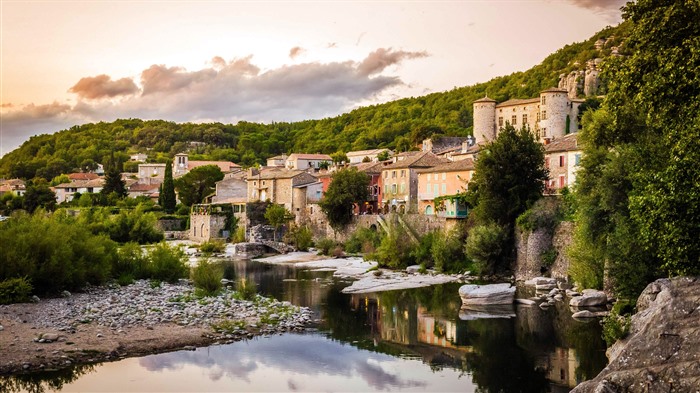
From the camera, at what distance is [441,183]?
164ft

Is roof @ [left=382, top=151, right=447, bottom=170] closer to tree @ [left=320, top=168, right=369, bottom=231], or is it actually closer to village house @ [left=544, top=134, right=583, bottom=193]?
tree @ [left=320, top=168, right=369, bottom=231]

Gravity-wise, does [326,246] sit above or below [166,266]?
below

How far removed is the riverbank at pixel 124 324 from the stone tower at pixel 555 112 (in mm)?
49657

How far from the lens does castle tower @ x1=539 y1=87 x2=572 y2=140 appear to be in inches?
2751

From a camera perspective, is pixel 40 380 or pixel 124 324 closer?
pixel 40 380

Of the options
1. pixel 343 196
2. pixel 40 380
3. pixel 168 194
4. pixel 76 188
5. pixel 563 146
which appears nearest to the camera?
pixel 40 380

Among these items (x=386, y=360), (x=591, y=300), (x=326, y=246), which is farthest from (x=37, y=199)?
(x=386, y=360)

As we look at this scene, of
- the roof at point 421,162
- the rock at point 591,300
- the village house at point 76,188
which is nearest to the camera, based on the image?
the rock at point 591,300

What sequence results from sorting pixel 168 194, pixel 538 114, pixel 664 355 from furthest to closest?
pixel 168 194 < pixel 538 114 < pixel 664 355

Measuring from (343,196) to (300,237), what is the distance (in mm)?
5499

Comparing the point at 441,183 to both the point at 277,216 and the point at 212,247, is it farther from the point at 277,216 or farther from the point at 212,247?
the point at 212,247

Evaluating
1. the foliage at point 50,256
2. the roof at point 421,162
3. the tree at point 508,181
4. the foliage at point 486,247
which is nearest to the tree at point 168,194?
the roof at point 421,162

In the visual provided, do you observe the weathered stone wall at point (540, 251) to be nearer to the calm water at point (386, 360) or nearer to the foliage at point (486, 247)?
the foliage at point (486, 247)

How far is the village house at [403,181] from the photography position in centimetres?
5406
